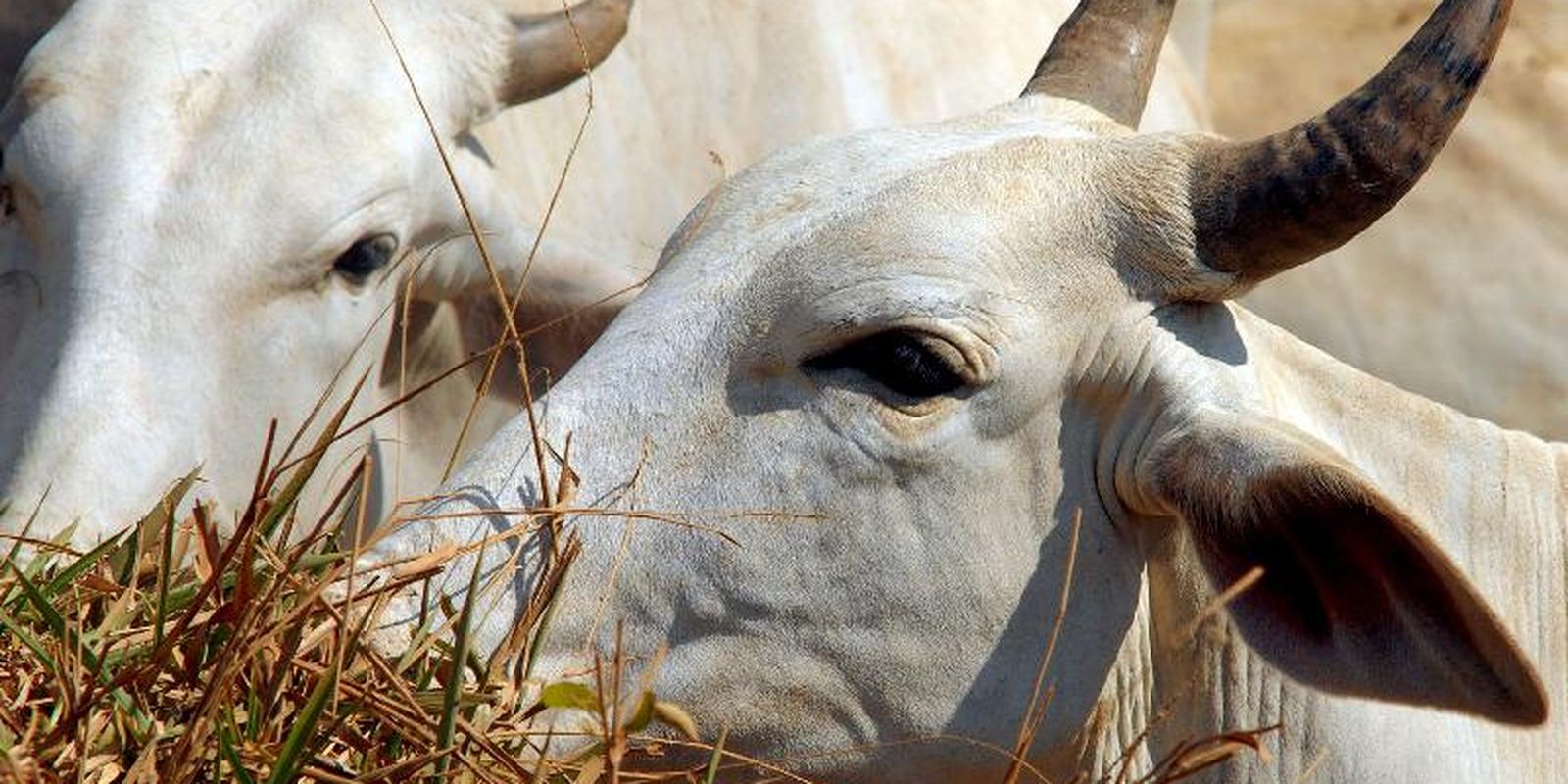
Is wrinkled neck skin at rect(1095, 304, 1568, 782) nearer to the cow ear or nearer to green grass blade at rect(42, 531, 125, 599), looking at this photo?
the cow ear

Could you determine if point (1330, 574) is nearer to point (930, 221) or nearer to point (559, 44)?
point (930, 221)

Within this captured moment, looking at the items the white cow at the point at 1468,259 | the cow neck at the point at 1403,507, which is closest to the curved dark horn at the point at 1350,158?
the cow neck at the point at 1403,507

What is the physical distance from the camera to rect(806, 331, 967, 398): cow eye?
325cm

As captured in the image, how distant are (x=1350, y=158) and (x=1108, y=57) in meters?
0.90

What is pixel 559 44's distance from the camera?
5.46m

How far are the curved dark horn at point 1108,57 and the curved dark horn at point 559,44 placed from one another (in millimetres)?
1576

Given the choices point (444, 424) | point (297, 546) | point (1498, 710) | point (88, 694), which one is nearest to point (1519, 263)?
point (444, 424)

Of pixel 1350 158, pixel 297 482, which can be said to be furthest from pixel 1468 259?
pixel 297 482

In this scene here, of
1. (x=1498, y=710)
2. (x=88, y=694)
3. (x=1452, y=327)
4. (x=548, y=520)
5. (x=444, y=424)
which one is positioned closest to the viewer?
(x=88, y=694)

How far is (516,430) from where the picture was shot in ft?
11.2

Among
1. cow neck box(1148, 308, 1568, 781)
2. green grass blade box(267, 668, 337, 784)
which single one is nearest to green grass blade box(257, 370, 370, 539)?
green grass blade box(267, 668, 337, 784)

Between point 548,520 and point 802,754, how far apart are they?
18.3 inches

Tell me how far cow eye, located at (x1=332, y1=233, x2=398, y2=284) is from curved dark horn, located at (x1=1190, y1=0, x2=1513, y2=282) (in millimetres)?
2281

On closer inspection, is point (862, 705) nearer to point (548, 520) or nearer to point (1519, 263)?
point (548, 520)
